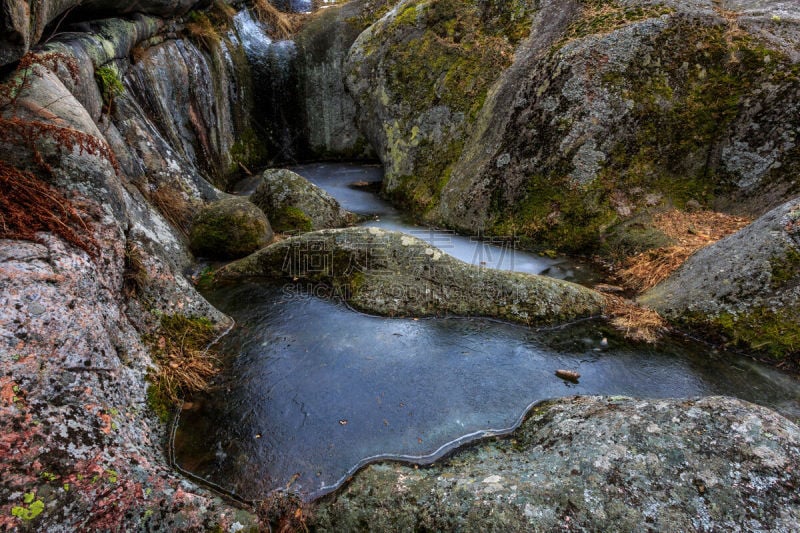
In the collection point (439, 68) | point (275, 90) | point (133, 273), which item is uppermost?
point (439, 68)

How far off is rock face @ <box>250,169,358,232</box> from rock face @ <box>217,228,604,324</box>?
3.21 meters

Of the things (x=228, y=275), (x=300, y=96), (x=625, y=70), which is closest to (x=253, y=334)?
(x=228, y=275)

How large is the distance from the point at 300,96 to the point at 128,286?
16551 millimetres

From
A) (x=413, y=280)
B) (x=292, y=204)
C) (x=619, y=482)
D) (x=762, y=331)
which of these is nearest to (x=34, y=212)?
(x=413, y=280)

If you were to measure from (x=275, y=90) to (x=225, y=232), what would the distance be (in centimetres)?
1255

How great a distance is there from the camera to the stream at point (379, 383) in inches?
163

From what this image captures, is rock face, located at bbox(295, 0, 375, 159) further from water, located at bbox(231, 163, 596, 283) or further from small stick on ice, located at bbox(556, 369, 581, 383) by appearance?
small stick on ice, located at bbox(556, 369, 581, 383)

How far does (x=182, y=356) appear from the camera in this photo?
5141 millimetres

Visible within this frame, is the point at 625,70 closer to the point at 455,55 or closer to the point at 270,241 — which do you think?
the point at 455,55

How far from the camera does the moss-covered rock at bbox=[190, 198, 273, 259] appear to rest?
27.8ft

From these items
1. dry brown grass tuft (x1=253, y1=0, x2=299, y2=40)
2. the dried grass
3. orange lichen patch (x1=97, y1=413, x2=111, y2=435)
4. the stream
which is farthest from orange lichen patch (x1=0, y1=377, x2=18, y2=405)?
dry brown grass tuft (x1=253, y1=0, x2=299, y2=40)

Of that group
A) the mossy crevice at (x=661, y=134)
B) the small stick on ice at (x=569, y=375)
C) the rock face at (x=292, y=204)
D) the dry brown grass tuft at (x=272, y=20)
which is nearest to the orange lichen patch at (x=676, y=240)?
the mossy crevice at (x=661, y=134)

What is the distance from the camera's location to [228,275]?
780 centimetres

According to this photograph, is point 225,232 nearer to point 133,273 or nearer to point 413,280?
point 133,273
